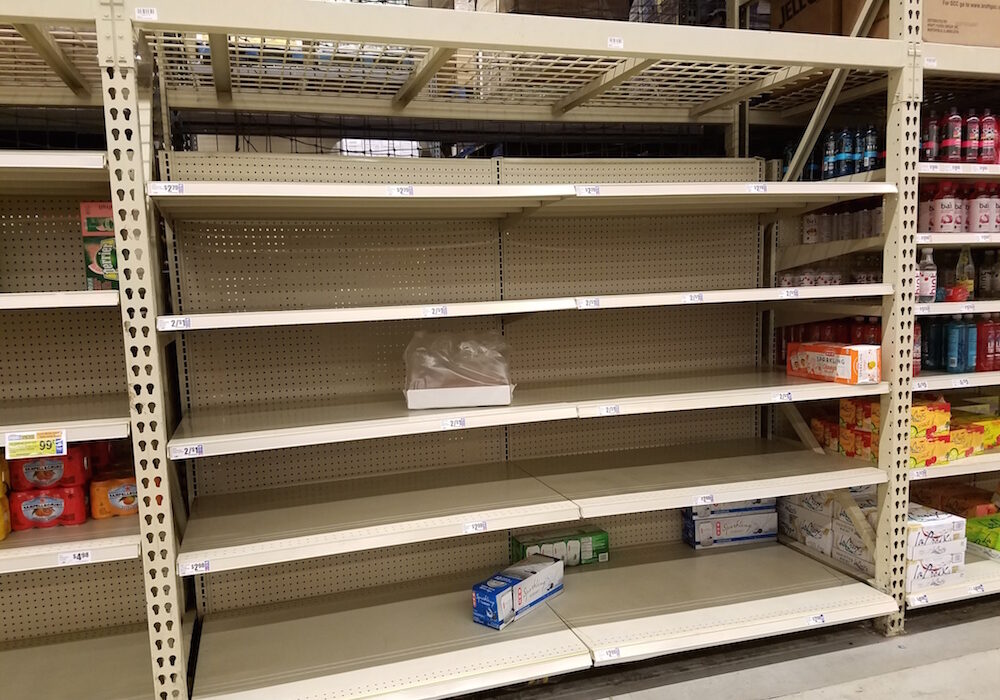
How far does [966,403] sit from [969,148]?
1186 mm

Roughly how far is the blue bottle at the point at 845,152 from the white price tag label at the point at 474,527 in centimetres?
193

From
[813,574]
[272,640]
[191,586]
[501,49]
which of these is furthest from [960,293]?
[191,586]

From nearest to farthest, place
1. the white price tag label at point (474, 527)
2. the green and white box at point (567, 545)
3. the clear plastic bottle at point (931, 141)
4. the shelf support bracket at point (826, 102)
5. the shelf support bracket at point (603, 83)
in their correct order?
the white price tag label at point (474, 527)
the shelf support bracket at point (603, 83)
the shelf support bracket at point (826, 102)
the clear plastic bottle at point (931, 141)
the green and white box at point (567, 545)

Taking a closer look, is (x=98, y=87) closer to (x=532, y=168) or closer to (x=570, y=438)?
(x=532, y=168)

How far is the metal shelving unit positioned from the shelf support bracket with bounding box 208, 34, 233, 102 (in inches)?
0.6

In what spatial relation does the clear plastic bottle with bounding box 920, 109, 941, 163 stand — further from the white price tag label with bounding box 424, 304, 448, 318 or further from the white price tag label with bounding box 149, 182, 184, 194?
the white price tag label with bounding box 149, 182, 184, 194

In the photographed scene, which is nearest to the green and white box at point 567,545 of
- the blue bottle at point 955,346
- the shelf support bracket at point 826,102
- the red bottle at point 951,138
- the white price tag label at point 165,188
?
the blue bottle at point 955,346

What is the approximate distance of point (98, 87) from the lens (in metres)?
2.51

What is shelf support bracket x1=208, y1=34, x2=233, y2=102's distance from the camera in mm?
2062

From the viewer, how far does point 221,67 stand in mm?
2260

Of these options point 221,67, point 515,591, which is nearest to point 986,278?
point 515,591

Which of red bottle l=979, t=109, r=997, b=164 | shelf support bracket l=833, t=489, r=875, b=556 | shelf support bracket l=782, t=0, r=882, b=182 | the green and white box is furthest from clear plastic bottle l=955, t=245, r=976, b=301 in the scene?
the green and white box

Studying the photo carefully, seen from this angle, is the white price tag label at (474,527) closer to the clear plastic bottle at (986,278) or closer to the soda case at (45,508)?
the soda case at (45,508)

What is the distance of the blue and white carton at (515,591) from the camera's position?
7.98 ft
